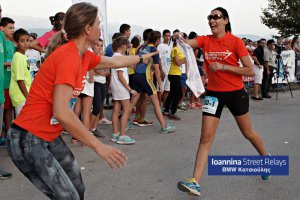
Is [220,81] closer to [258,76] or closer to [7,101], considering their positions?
[7,101]

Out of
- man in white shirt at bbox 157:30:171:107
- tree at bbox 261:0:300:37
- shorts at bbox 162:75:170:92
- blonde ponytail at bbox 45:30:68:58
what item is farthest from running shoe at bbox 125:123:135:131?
tree at bbox 261:0:300:37

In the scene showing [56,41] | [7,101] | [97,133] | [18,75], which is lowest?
[97,133]

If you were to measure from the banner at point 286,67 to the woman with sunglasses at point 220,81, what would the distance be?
8867mm

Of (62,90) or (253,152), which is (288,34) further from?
(62,90)

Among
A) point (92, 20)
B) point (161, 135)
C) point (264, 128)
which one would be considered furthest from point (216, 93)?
point (264, 128)

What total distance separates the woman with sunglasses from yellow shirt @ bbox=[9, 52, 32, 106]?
2366 mm

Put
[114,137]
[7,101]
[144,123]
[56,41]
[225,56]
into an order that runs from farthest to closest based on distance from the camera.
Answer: [144,123] → [114,137] → [7,101] → [225,56] → [56,41]

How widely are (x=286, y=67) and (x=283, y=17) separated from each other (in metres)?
21.4

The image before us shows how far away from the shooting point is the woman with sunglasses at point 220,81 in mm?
3629

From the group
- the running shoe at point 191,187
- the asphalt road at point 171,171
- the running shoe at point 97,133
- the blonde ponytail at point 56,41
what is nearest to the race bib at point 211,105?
the running shoe at point 191,187

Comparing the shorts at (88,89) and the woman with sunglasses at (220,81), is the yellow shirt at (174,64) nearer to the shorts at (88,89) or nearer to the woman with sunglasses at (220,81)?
the shorts at (88,89)

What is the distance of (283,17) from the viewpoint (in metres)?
32.1

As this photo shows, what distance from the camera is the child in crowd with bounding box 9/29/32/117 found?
477cm

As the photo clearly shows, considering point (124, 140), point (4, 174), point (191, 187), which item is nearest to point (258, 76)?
point (124, 140)
